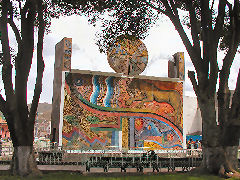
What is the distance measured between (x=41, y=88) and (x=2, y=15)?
2.87m

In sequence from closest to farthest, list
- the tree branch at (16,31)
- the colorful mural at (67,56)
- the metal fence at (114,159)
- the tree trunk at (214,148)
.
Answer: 1. the tree trunk at (214,148)
2. the tree branch at (16,31)
3. the metal fence at (114,159)
4. the colorful mural at (67,56)

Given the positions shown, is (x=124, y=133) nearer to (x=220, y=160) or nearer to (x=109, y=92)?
(x=109, y=92)

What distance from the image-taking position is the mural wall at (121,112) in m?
23.3

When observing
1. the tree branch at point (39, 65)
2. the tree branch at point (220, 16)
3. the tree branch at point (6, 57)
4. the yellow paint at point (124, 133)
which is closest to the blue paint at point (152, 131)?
the yellow paint at point (124, 133)

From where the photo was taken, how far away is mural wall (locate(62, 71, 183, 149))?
23328mm

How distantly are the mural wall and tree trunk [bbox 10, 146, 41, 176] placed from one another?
1233 centimetres

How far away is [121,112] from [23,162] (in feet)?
50.1

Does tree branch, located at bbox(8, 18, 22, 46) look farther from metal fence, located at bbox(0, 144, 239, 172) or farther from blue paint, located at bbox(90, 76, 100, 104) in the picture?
blue paint, located at bbox(90, 76, 100, 104)

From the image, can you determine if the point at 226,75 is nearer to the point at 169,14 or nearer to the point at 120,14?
the point at 169,14

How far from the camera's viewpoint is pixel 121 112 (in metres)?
25.2

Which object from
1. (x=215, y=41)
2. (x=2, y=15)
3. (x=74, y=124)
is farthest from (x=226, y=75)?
(x=74, y=124)

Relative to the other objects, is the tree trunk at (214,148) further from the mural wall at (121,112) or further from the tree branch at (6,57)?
the mural wall at (121,112)

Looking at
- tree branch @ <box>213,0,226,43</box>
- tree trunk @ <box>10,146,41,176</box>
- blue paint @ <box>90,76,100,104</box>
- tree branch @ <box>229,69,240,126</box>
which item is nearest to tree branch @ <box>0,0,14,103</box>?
tree trunk @ <box>10,146,41,176</box>

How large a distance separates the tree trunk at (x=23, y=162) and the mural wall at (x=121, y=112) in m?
12.3
